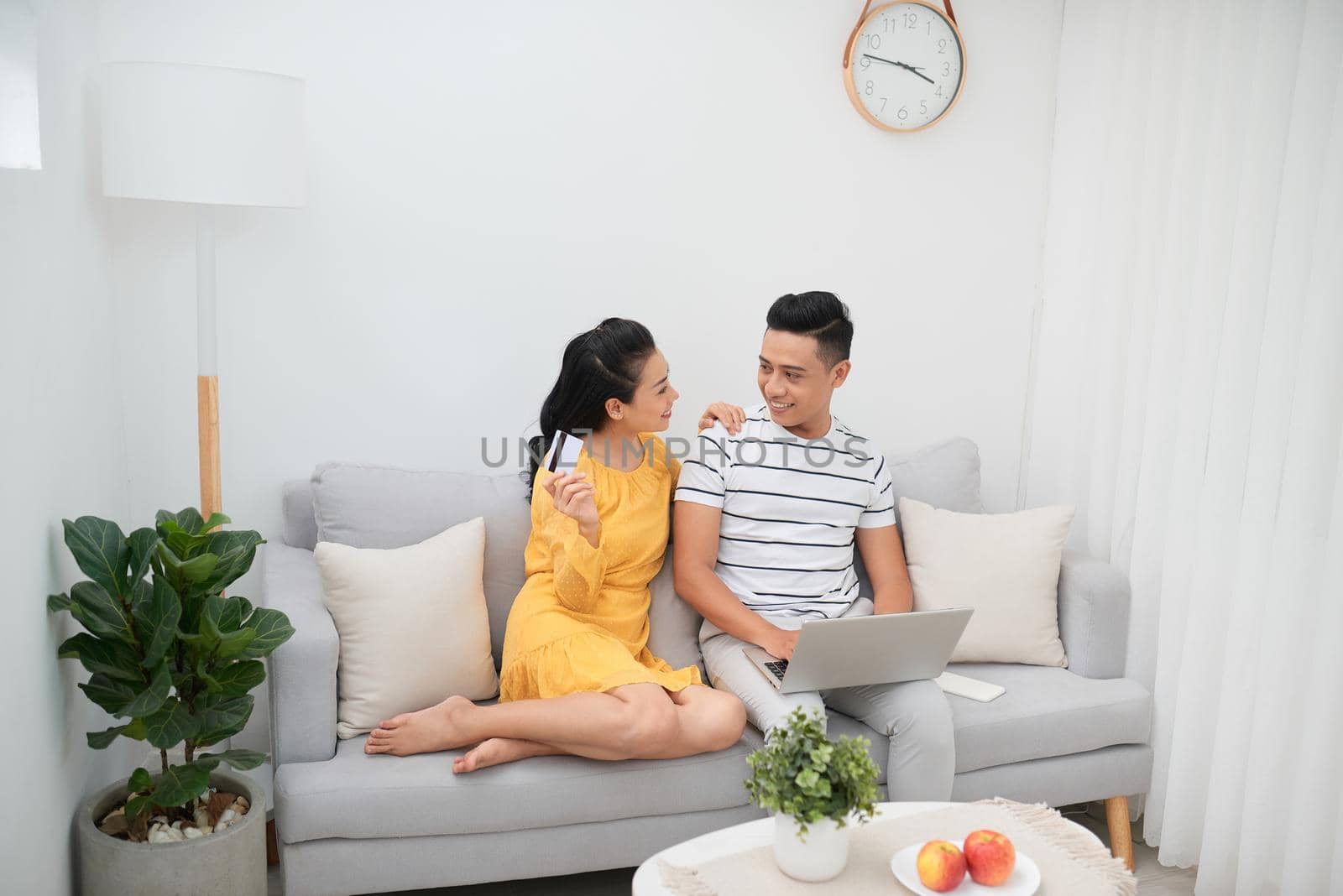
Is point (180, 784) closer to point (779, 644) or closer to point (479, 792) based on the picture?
point (479, 792)

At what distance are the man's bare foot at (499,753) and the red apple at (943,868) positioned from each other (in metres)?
0.80

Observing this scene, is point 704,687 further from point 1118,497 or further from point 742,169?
point 742,169

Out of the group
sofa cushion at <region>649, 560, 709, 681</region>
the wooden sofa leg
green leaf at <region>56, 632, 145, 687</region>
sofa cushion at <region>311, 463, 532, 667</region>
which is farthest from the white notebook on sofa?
green leaf at <region>56, 632, 145, 687</region>

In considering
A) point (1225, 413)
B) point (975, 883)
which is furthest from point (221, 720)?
point (1225, 413)

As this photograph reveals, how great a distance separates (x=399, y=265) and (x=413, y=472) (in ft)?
1.79

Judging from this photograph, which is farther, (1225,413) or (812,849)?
(1225,413)

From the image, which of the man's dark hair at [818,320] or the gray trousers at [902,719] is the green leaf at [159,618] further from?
the man's dark hair at [818,320]

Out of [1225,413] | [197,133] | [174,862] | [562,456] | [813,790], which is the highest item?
[197,133]

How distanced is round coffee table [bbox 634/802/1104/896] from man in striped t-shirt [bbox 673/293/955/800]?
552 millimetres

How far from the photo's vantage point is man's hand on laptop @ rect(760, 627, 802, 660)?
2314mm

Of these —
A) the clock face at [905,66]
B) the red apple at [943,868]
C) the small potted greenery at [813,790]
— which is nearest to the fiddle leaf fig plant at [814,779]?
the small potted greenery at [813,790]

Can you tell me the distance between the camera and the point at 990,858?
1.55m

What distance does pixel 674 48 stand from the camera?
2826mm

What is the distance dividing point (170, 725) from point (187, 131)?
1.13 meters
